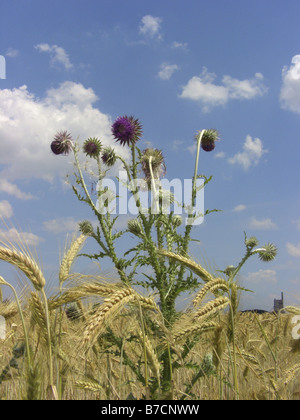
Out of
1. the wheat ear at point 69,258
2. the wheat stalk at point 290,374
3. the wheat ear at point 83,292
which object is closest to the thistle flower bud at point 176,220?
the wheat ear at point 69,258

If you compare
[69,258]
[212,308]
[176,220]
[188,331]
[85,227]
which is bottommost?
[188,331]

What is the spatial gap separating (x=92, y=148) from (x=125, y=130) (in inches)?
38.9

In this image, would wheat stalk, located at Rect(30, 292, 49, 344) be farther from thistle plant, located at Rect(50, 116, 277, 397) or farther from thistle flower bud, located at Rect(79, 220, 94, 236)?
thistle flower bud, located at Rect(79, 220, 94, 236)

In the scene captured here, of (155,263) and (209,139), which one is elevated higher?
(209,139)

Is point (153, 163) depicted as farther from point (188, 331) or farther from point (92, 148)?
point (188, 331)

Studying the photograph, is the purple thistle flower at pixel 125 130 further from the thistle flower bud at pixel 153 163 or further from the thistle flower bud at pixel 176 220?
the thistle flower bud at pixel 176 220

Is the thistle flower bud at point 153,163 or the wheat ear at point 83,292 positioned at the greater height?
the thistle flower bud at point 153,163

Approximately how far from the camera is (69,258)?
354cm

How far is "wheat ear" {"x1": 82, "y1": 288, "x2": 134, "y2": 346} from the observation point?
2133 millimetres

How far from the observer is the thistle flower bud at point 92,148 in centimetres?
619

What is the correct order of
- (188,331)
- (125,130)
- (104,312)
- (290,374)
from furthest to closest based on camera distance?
(125,130), (290,374), (188,331), (104,312)

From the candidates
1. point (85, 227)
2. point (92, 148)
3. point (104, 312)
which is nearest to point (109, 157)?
point (92, 148)

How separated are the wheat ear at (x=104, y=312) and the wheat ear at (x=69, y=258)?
0.72m
